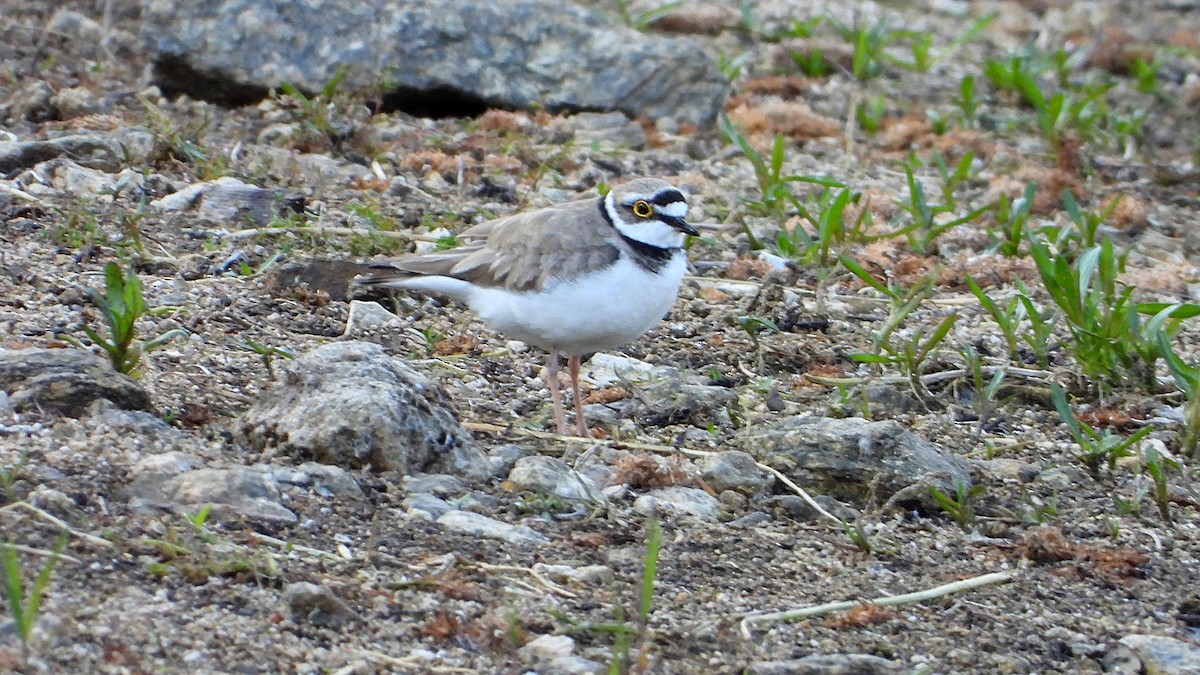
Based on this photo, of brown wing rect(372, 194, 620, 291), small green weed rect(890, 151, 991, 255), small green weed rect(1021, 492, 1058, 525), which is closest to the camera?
small green weed rect(1021, 492, 1058, 525)

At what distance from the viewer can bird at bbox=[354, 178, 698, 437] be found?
482 centimetres

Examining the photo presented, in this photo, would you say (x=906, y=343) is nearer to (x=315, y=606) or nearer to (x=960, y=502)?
(x=960, y=502)

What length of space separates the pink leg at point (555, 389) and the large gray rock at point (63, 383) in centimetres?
133

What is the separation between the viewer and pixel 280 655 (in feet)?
10.5

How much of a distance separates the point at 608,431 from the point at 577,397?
6.2 inches

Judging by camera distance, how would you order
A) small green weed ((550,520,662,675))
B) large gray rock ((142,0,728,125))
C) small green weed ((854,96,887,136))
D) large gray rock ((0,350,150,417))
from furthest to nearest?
small green weed ((854,96,887,136))
large gray rock ((142,0,728,125))
large gray rock ((0,350,150,417))
small green weed ((550,520,662,675))

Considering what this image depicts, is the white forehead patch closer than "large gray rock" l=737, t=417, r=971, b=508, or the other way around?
"large gray rock" l=737, t=417, r=971, b=508

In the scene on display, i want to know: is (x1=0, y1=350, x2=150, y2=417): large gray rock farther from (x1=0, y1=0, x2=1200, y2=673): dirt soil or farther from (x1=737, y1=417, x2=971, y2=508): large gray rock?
(x1=737, y1=417, x2=971, y2=508): large gray rock

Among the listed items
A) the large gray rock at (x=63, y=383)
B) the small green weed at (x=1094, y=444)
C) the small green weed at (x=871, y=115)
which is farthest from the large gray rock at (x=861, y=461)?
the small green weed at (x=871, y=115)

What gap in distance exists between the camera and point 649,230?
5148 mm

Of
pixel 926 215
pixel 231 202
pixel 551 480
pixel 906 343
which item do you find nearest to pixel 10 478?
pixel 551 480

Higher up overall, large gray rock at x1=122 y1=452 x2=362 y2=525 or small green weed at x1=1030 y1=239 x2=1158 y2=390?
large gray rock at x1=122 y1=452 x2=362 y2=525

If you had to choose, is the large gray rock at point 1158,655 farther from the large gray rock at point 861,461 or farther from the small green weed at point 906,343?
the small green weed at point 906,343

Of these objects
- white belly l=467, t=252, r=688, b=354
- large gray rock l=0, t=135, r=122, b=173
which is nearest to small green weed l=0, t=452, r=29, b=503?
white belly l=467, t=252, r=688, b=354
